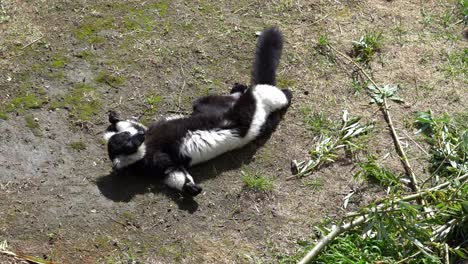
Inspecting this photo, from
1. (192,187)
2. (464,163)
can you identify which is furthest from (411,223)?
(192,187)

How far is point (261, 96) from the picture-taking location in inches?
242

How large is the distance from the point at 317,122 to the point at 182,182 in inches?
63.3

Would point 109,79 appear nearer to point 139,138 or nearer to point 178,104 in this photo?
point 178,104

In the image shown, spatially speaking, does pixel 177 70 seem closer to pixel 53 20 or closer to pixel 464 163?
pixel 53 20

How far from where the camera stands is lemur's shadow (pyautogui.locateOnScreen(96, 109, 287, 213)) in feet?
18.1

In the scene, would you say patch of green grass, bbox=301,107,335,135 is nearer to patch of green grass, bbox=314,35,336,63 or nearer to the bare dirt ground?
the bare dirt ground

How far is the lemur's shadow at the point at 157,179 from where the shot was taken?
551 cm

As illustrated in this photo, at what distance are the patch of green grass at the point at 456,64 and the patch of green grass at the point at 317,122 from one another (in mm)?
1633

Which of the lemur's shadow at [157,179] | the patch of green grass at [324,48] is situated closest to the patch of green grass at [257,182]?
the lemur's shadow at [157,179]

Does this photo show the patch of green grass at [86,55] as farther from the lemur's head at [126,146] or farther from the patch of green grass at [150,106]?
the lemur's head at [126,146]

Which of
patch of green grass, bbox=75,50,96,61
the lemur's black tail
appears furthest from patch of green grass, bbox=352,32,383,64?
patch of green grass, bbox=75,50,96,61

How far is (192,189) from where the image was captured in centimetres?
545

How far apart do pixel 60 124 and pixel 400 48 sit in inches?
151

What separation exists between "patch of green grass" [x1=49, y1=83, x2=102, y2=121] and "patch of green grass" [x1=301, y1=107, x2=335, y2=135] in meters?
2.06
